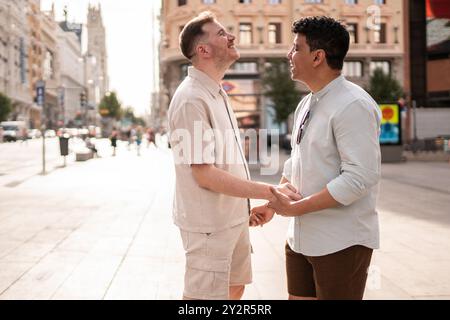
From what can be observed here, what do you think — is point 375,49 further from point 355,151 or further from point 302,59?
point 355,151

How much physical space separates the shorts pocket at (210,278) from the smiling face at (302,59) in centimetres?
92

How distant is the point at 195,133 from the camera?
2285mm

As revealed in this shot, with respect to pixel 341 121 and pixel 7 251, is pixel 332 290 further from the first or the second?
pixel 7 251

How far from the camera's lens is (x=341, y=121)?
2.03m

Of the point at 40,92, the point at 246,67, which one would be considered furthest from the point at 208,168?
the point at 246,67

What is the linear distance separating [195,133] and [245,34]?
4022 centimetres

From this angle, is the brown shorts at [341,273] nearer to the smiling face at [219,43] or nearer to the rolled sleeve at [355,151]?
the rolled sleeve at [355,151]

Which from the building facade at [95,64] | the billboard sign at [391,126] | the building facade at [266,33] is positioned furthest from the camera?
the building facade at [95,64]

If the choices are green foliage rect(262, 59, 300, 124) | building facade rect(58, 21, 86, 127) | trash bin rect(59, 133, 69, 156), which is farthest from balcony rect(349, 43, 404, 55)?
building facade rect(58, 21, 86, 127)

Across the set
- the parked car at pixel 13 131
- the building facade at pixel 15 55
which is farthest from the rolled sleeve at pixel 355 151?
the building facade at pixel 15 55

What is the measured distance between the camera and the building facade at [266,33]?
40.8m

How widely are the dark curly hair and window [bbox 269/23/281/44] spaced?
131 feet

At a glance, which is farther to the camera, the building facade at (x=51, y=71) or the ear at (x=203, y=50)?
the building facade at (x=51, y=71)
